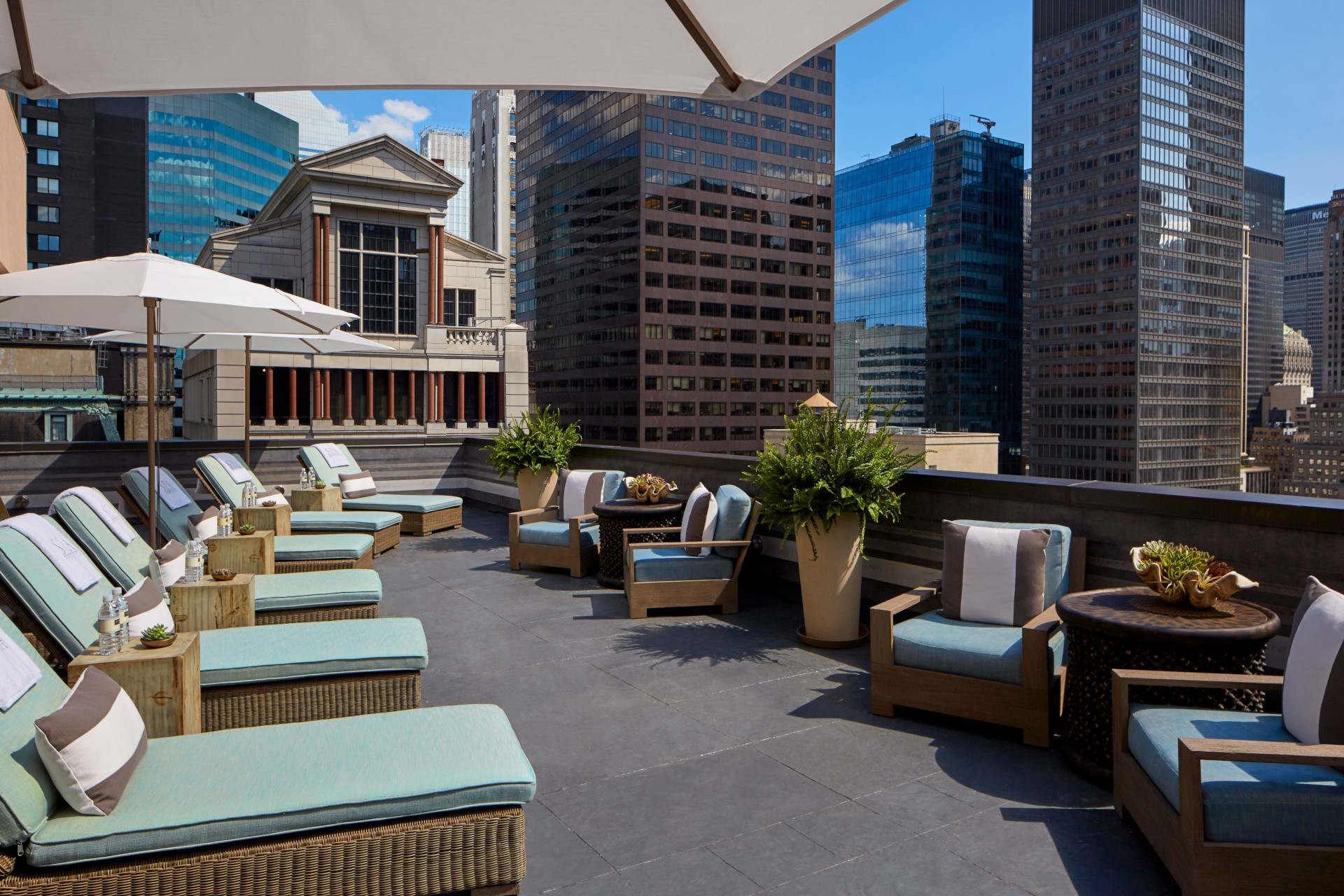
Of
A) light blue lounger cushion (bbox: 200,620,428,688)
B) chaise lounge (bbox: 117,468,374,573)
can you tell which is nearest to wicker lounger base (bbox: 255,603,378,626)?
light blue lounger cushion (bbox: 200,620,428,688)

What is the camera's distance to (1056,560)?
4375 millimetres

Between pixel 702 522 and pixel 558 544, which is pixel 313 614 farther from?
pixel 558 544

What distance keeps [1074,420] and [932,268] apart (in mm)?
27995

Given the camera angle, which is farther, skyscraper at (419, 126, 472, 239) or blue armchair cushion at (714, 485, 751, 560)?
skyscraper at (419, 126, 472, 239)

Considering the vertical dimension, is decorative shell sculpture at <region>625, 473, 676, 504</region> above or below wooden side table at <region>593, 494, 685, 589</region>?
above

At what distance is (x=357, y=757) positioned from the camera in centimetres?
258

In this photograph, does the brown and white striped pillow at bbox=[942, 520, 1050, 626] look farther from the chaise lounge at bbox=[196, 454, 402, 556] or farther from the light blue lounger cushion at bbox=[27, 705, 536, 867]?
the chaise lounge at bbox=[196, 454, 402, 556]

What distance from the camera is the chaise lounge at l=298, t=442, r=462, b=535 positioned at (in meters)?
10.1

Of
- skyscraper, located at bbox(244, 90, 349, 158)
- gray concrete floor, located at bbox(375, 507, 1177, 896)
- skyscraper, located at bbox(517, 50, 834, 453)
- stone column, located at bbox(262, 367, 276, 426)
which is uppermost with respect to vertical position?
skyscraper, located at bbox(244, 90, 349, 158)

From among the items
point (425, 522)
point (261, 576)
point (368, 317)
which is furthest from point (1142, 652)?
point (368, 317)

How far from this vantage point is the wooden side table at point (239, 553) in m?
5.46

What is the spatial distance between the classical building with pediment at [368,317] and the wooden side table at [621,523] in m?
17.7

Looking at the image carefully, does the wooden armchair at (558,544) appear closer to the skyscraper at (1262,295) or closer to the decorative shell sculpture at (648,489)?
the decorative shell sculpture at (648,489)

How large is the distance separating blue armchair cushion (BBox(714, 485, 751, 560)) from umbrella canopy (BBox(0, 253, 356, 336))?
379 centimetres
